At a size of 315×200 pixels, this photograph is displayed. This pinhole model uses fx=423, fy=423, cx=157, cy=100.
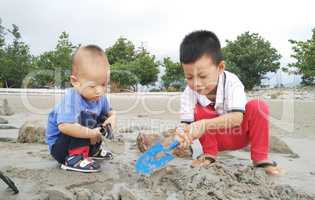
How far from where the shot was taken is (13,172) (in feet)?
8.07

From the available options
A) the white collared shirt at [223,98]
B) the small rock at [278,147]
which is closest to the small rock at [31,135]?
the white collared shirt at [223,98]

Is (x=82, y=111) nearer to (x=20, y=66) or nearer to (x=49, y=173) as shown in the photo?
(x=49, y=173)

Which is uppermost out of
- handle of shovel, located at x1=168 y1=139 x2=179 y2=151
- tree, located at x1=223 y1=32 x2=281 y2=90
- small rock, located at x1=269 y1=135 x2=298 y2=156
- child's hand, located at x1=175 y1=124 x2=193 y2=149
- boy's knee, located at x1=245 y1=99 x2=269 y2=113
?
tree, located at x1=223 y1=32 x2=281 y2=90

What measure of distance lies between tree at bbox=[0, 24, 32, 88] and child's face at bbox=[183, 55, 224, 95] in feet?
98.8

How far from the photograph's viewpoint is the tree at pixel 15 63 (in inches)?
1216

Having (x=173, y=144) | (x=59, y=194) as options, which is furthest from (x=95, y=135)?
(x=59, y=194)

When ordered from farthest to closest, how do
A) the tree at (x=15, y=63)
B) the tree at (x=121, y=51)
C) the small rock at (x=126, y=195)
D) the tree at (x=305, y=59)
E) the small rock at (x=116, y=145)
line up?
the tree at (x=121, y=51), the tree at (x=15, y=63), the tree at (x=305, y=59), the small rock at (x=116, y=145), the small rock at (x=126, y=195)

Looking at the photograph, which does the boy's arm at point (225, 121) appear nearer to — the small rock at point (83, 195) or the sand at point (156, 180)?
the sand at point (156, 180)

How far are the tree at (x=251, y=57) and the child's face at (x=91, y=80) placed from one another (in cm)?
2999

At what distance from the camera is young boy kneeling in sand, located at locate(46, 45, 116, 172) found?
8.32ft

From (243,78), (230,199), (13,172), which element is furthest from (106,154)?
(243,78)

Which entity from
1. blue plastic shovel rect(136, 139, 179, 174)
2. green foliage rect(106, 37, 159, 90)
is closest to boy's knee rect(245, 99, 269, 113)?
blue plastic shovel rect(136, 139, 179, 174)

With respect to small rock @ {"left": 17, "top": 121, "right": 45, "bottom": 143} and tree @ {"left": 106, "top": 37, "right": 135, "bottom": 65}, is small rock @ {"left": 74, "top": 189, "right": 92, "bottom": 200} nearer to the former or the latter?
small rock @ {"left": 17, "top": 121, "right": 45, "bottom": 143}

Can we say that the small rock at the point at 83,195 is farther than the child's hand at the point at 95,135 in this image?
No
